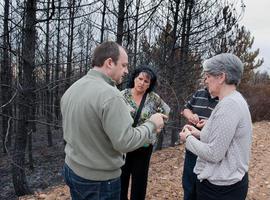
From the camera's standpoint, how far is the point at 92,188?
2312mm

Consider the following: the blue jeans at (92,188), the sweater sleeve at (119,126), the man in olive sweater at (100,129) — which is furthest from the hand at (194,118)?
the sweater sleeve at (119,126)

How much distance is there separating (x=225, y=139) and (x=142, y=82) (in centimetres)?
164

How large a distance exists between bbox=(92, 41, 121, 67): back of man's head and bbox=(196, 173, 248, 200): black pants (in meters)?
1.13

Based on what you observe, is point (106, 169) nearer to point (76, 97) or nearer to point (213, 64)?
point (76, 97)

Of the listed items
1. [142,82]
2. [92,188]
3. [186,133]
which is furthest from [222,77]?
[142,82]

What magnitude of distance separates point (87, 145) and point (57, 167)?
39.1 feet

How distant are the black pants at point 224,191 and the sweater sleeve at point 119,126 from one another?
2.20ft

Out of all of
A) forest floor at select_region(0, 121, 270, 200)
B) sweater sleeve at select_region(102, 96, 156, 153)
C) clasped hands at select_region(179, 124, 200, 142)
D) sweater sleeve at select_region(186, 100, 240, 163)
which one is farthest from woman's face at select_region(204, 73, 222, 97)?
forest floor at select_region(0, 121, 270, 200)

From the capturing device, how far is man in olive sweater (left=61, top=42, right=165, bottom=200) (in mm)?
2100

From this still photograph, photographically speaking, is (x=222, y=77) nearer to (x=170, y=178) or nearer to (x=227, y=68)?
(x=227, y=68)

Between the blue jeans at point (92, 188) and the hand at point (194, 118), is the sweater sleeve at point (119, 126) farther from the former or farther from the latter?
the hand at point (194, 118)

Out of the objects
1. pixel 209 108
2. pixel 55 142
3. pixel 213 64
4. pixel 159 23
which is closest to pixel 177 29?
pixel 159 23

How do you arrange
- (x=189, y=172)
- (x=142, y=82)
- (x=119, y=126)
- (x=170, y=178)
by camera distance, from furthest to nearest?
(x=170, y=178) → (x=189, y=172) → (x=142, y=82) → (x=119, y=126)

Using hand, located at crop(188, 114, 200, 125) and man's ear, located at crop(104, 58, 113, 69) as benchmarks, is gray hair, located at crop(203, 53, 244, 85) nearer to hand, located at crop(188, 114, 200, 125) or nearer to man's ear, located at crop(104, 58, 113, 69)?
man's ear, located at crop(104, 58, 113, 69)
